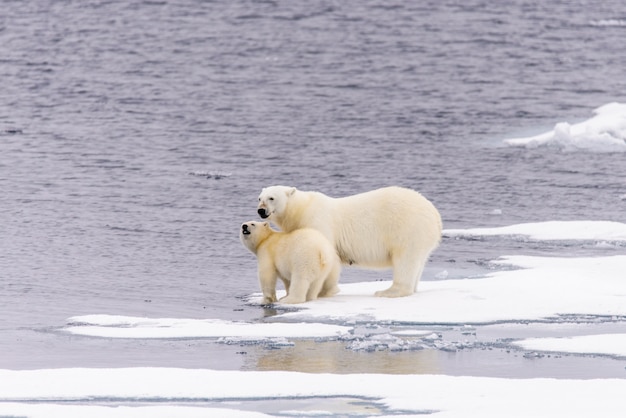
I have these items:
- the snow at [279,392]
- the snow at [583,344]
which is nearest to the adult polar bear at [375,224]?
the snow at [583,344]

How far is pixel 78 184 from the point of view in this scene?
17.7 meters

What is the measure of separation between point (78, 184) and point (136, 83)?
10.2 meters

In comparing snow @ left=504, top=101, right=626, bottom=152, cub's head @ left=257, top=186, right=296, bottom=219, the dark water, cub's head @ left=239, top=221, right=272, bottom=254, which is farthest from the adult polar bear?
snow @ left=504, top=101, right=626, bottom=152

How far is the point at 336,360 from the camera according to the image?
8234mm

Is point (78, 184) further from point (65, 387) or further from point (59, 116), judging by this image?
point (65, 387)

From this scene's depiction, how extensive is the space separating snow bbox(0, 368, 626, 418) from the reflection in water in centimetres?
30

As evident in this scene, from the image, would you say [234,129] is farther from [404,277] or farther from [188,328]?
[188,328]

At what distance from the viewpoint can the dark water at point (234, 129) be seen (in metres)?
12.3

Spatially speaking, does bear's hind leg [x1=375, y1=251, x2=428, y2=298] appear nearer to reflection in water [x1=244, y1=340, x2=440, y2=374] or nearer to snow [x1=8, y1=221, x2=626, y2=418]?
snow [x1=8, y1=221, x2=626, y2=418]

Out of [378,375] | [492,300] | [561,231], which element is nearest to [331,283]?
[492,300]

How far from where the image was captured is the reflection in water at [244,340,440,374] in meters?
7.99

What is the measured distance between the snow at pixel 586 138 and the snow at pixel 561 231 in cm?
636

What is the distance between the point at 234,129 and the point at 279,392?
15900 mm

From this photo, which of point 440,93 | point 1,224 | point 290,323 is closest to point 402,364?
point 290,323
